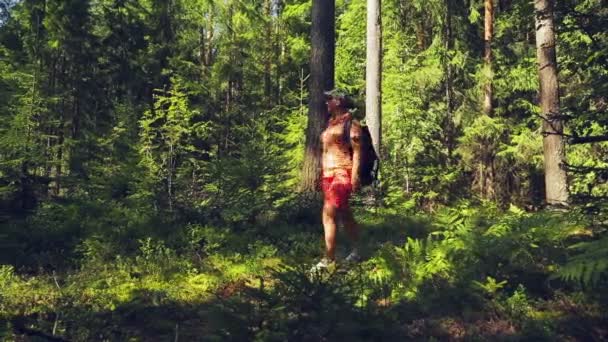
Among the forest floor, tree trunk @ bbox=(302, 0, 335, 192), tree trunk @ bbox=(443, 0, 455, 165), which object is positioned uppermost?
tree trunk @ bbox=(443, 0, 455, 165)

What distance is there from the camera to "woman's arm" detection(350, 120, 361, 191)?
674 cm

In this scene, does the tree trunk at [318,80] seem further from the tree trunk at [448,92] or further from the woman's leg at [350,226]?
the tree trunk at [448,92]

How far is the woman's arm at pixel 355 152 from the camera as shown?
6.74m

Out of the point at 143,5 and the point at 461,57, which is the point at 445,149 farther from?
the point at 143,5

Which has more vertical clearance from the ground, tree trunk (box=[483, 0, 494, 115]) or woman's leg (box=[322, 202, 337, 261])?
tree trunk (box=[483, 0, 494, 115])

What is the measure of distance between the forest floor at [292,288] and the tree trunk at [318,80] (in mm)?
1735

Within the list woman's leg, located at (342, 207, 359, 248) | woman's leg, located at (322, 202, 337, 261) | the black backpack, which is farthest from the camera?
woman's leg, located at (342, 207, 359, 248)

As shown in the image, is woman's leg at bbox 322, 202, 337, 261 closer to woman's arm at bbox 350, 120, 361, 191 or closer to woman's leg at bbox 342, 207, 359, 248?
woman's leg at bbox 342, 207, 359, 248

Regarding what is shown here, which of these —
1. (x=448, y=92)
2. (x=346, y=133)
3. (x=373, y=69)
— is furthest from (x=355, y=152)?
(x=448, y=92)

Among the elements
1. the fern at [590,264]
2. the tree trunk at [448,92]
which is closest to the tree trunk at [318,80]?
the fern at [590,264]

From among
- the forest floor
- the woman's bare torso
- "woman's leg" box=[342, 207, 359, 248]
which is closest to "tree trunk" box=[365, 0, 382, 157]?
the forest floor

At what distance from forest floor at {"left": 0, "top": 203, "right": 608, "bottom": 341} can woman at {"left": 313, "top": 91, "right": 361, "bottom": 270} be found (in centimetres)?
55

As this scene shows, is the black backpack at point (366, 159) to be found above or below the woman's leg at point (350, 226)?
above

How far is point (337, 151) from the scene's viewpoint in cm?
689
